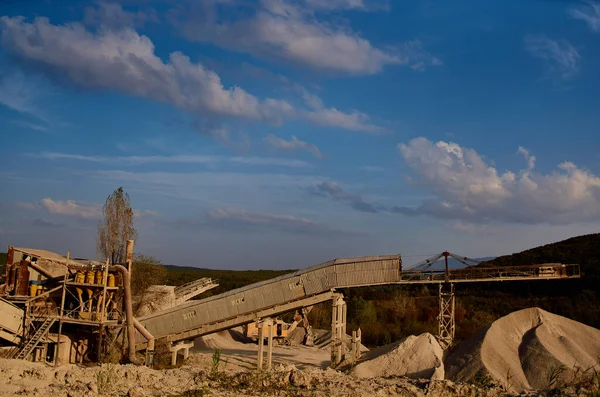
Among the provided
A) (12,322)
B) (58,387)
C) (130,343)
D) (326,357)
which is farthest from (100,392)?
(326,357)

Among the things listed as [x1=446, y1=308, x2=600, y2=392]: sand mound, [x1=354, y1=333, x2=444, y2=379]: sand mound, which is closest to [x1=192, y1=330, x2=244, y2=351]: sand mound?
[x1=354, y1=333, x2=444, y2=379]: sand mound

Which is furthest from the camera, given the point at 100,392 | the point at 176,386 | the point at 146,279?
the point at 146,279

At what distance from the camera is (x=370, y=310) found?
47156 millimetres

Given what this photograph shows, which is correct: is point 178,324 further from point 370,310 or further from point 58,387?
point 370,310

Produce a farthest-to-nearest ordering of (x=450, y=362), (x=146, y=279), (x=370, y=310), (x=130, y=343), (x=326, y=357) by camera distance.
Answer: (x=370, y=310) → (x=146, y=279) → (x=326, y=357) → (x=130, y=343) → (x=450, y=362)

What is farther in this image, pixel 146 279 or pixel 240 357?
pixel 146 279

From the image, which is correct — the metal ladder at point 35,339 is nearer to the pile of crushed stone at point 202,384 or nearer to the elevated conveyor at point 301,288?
the elevated conveyor at point 301,288

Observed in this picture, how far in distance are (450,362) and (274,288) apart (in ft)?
30.1

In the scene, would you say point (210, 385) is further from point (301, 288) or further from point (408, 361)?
point (301, 288)

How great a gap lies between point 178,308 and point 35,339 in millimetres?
7093

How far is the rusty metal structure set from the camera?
28203 mm

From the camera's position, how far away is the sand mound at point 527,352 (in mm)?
22906

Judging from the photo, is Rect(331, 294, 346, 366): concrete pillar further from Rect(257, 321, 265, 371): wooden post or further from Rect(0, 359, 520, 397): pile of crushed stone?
Rect(0, 359, 520, 397): pile of crushed stone

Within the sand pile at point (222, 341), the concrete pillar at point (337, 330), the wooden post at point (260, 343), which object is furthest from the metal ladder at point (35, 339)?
the concrete pillar at point (337, 330)
